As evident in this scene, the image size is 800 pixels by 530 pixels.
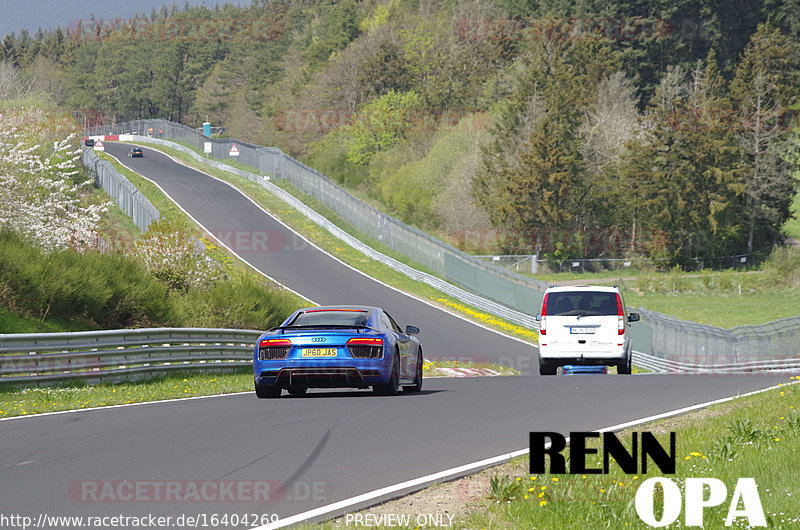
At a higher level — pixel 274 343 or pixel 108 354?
pixel 274 343

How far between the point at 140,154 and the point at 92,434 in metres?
87.5

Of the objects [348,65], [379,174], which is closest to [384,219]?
[379,174]

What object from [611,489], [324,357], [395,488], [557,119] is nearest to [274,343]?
[324,357]

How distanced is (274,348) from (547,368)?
8.54m

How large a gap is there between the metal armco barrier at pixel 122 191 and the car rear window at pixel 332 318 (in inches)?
1394

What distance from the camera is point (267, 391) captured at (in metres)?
15.2

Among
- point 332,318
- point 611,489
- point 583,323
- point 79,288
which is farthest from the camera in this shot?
point 79,288

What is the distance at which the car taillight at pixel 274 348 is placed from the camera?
47.5ft

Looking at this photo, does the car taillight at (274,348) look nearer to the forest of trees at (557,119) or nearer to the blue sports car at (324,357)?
the blue sports car at (324,357)

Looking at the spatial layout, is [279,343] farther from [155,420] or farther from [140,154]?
[140,154]

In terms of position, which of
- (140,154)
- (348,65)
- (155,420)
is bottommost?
(155,420)

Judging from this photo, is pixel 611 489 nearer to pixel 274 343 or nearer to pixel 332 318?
pixel 274 343

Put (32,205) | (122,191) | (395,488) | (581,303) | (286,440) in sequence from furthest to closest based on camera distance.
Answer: (122,191) < (32,205) < (581,303) < (286,440) < (395,488)

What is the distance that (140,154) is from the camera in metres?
95.3
